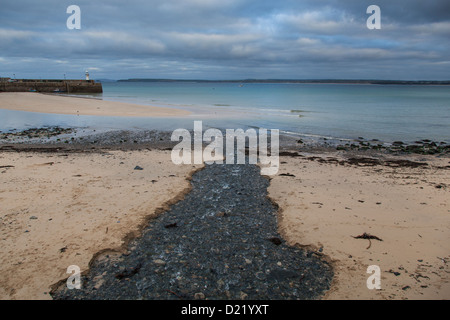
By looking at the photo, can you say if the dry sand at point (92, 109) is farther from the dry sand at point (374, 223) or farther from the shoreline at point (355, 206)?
the dry sand at point (374, 223)

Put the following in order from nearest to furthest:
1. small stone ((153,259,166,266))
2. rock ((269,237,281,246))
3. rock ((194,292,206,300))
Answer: rock ((194,292,206,300)) → small stone ((153,259,166,266)) → rock ((269,237,281,246))

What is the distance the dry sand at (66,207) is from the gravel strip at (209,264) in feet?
1.55

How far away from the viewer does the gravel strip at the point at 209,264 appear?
4480 mm

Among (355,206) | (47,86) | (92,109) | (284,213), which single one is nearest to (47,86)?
(47,86)

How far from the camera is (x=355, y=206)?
7.62 metres

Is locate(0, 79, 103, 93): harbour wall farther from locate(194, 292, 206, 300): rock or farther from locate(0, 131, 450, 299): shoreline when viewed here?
locate(194, 292, 206, 300): rock

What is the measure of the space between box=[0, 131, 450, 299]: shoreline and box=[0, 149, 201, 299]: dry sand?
10cm

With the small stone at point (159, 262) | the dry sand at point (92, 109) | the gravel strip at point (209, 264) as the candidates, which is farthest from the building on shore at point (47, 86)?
the small stone at point (159, 262)

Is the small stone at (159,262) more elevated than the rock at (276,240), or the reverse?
the rock at (276,240)

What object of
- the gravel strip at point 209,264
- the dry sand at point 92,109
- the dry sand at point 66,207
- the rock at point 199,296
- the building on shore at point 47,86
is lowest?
the rock at point 199,296

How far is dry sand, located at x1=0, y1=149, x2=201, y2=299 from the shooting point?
16.2 ft

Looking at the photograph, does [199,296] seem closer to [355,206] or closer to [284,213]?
[284,213]

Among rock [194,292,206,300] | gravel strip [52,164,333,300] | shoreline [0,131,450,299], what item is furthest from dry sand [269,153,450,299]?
rock [194,292,206,300]

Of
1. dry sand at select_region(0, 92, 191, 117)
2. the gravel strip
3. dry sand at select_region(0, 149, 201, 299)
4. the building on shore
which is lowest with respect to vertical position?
the gravel strip
